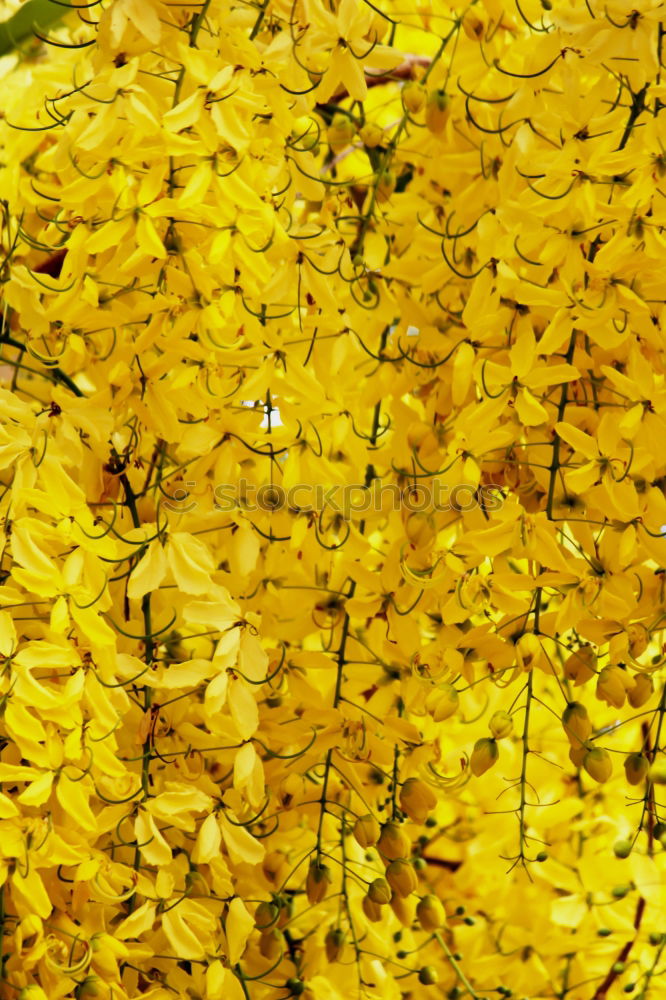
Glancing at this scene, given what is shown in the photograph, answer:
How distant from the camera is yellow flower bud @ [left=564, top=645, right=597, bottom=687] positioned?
0.77 metres

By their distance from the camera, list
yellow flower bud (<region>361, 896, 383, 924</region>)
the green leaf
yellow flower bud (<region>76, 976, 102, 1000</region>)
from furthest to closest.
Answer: the green leaf < yellow flower bud (<region>361, 896, 383, 924</region>) < yellow flower bud (<region>76, 976, 102, 1000</region>)

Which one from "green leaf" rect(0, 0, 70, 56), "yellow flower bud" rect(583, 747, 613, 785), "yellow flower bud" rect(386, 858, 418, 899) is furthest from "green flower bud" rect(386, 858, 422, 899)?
"green leaf" rect(0, 0, 70, 56)

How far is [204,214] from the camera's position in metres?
0.73

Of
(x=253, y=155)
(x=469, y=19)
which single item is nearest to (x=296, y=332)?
(x=253, y=155)

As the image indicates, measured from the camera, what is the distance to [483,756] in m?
0.78

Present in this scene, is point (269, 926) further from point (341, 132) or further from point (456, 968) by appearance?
point (341, 132)

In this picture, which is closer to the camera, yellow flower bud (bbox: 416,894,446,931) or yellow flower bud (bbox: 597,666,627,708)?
yellow flower bud (bbox: 597,666,627,708)

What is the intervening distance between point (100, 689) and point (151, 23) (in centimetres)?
34

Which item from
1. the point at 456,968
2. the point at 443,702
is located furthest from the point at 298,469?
the point at 456,968

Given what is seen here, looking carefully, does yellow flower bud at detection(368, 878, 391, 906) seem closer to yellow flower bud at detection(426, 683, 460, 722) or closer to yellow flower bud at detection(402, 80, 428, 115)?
yellow flower bud at detection(426, 683, 460, 722)

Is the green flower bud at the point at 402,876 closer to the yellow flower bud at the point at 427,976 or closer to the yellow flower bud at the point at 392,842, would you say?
the yellow flower bud at the point at 392,842

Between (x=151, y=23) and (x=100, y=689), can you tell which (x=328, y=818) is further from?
(x=151, y=23)

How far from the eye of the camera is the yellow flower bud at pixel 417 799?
78 cm

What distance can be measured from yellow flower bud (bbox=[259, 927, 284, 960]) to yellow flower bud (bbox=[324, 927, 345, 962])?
0.03 meters
